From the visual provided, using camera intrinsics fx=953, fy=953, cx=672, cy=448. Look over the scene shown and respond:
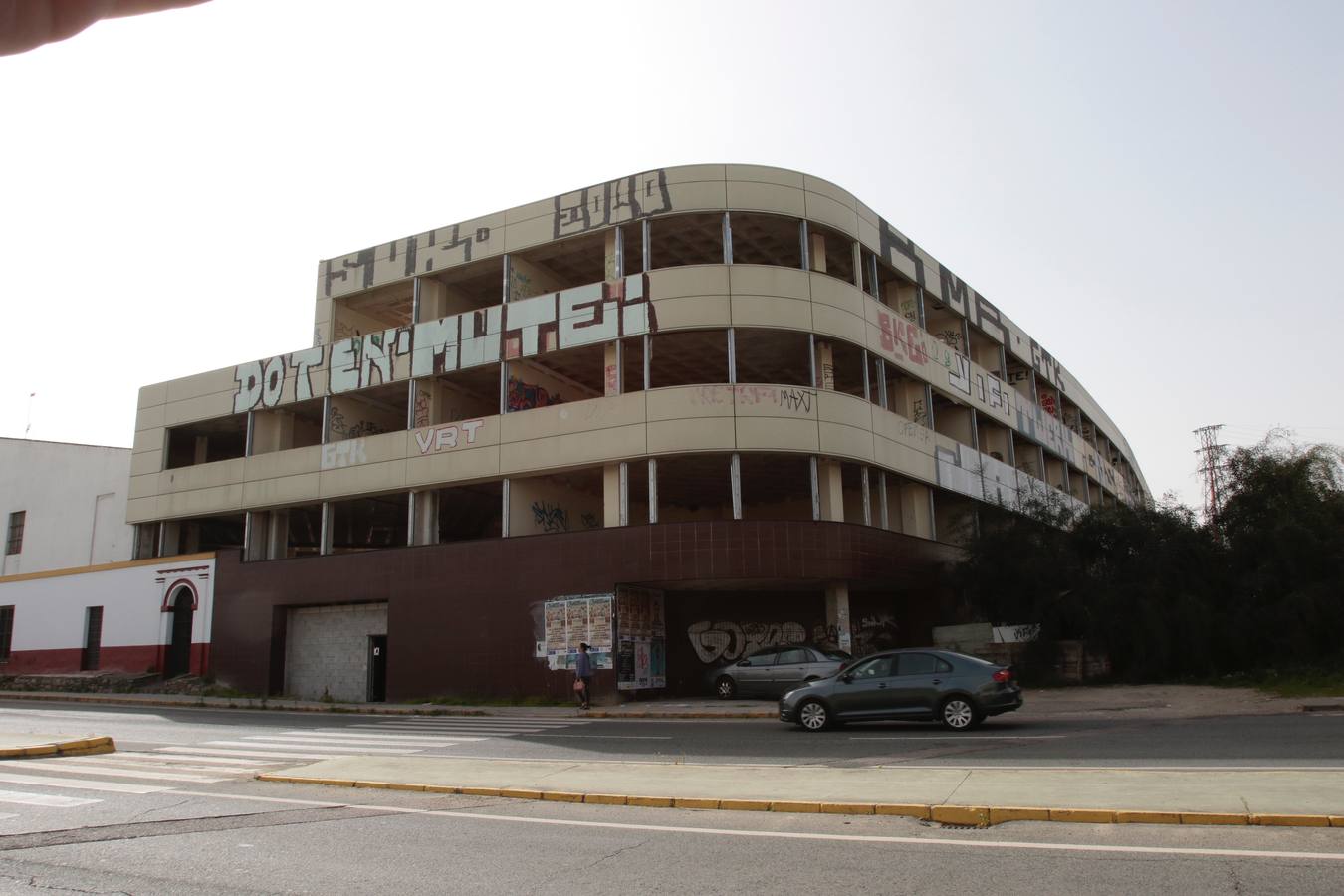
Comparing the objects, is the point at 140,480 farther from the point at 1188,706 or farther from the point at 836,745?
the point at 1188,706

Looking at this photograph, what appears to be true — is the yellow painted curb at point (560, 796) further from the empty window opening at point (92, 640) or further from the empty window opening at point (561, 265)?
the empty window opening at point (92, 640)

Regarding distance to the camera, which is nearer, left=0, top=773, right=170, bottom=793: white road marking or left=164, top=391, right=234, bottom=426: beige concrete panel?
left=0, top=773, right=170, bottom=793: white road marking

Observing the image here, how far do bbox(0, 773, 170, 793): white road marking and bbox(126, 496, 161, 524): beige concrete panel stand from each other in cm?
2706

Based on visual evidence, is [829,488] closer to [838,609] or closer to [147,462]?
[838,609]

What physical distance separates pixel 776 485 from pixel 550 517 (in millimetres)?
8397

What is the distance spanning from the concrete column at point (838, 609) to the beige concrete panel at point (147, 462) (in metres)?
27.2

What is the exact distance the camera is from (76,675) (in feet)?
117

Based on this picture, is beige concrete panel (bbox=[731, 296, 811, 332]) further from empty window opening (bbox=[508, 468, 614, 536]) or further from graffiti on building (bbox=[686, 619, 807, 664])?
graffiti on building (bbox=[686, 619, 807, 664])

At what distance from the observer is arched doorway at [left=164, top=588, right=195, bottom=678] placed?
115 ft

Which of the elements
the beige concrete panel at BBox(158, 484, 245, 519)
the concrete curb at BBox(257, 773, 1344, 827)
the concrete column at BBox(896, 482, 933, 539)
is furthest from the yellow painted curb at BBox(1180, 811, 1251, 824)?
the beige concrete panel at BBox(158, 484, 245, 519)

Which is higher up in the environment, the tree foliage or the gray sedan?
the tree foliage

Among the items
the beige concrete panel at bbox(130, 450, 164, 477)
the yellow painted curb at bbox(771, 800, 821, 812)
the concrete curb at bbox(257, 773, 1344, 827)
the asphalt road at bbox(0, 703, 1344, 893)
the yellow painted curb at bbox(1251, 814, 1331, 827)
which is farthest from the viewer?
the beige concrete panel at bbox(130, 450, 164, 477)

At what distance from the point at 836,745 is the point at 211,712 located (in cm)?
1927

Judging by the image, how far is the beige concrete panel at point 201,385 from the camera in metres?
36.8
